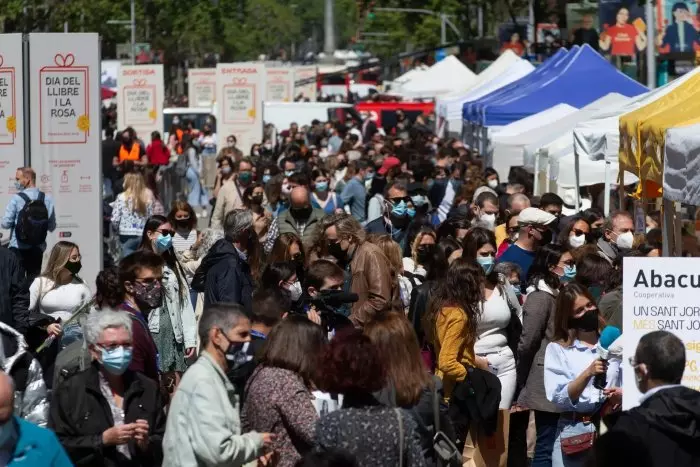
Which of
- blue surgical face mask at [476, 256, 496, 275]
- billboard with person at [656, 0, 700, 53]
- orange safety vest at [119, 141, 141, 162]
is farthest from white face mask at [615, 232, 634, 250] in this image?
billboard with person at [656, 0, 700, 53]

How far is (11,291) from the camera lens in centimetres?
1056

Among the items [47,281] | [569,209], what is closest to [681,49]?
[569,209]

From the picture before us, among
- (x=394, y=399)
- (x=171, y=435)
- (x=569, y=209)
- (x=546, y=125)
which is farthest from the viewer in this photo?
(x=546, y=125)

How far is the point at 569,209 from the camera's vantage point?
18.9 meters

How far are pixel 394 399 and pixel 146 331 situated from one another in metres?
1.77

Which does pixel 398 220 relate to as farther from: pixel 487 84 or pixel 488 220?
pixel 487 84

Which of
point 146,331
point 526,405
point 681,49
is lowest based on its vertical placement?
point 526,405

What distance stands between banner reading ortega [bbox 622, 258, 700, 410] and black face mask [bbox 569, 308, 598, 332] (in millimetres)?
794

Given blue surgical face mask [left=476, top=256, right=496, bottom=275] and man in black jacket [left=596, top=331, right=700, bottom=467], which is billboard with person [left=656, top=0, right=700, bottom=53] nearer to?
blue surgical face mask [left=476, top=256, right=496, bottom=275]

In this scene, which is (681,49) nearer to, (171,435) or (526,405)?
(526,405)

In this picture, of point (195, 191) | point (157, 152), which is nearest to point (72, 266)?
point (195, 191)

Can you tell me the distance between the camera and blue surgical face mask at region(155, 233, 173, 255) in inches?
440

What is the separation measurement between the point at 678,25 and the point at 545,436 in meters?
24.0

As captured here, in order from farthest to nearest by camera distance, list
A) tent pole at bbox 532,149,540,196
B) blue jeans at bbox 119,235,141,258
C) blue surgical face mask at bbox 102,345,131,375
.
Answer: tent pole at bbox 532,149,540,196 < blue jeans at bbox 119,235,141,258 < blue surgical face mask at bbox 102,345,131,375
